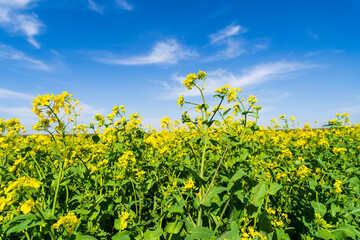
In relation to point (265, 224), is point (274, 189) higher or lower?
higher

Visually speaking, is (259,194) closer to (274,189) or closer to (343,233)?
(274,189)

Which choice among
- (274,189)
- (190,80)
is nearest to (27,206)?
(190,80)

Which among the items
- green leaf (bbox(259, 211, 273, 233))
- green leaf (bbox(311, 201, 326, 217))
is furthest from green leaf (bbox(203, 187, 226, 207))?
green leaf (bbox(311, 201, 326, 217))

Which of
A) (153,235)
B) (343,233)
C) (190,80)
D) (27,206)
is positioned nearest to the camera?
(27,206)

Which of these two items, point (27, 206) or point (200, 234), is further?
point (200, 234)

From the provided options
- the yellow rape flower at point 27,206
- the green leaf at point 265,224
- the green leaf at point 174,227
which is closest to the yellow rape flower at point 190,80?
the green leaf at point 174,227

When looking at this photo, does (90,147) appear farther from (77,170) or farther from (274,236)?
(274,236)

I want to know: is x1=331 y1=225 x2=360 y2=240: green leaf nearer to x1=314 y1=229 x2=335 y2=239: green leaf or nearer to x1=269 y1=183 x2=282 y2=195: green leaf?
x1=314 y1=229 x2=335 y2=239: green leaf

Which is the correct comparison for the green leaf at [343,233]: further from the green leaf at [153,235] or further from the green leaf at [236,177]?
the green leaf at [153,235]

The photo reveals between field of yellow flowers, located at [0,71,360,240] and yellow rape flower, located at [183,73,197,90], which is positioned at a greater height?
yellow rape flower, located at [183,73,197,90]

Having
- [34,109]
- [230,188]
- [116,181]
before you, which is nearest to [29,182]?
[34,109]

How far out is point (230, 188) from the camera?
2268 millimetres

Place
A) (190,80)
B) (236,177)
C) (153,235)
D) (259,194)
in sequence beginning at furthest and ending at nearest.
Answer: (190,80), (259,194), (236,177), (153,235)

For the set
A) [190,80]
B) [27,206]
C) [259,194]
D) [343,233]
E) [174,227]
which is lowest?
[343,233]
